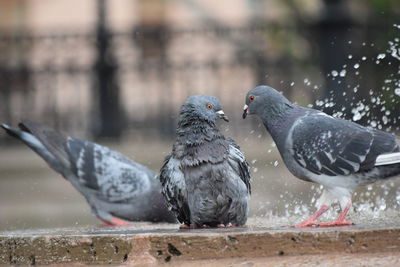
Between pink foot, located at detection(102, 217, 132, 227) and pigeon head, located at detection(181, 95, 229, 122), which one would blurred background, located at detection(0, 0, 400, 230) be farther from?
pigeon head, located at detection(181, 95, 229, 122)

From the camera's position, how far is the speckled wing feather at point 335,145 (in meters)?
4.99

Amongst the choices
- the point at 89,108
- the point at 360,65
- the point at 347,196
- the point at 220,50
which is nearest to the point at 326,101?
the point at 360,65

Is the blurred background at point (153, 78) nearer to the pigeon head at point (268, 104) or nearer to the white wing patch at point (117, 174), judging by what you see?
the white wing patch at point (117, 174)

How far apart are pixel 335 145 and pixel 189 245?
1.14 meters

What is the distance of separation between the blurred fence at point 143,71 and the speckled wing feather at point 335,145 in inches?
260

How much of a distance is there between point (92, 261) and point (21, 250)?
35cm

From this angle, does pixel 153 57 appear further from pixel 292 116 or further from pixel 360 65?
pixel 292 116

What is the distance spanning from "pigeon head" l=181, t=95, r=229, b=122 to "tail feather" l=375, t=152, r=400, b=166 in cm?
90

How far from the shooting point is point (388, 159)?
16.1ft

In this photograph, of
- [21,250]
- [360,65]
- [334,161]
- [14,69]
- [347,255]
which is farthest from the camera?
[14,69]

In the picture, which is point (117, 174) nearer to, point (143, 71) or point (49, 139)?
point (49, 139)

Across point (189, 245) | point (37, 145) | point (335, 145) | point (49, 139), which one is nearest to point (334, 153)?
point (335, 145)

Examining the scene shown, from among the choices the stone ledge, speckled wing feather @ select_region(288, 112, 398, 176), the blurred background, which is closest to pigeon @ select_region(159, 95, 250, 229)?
speckled wing feather @ select_region(288, 112, 398, 176)

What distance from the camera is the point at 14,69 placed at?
12.6 m
